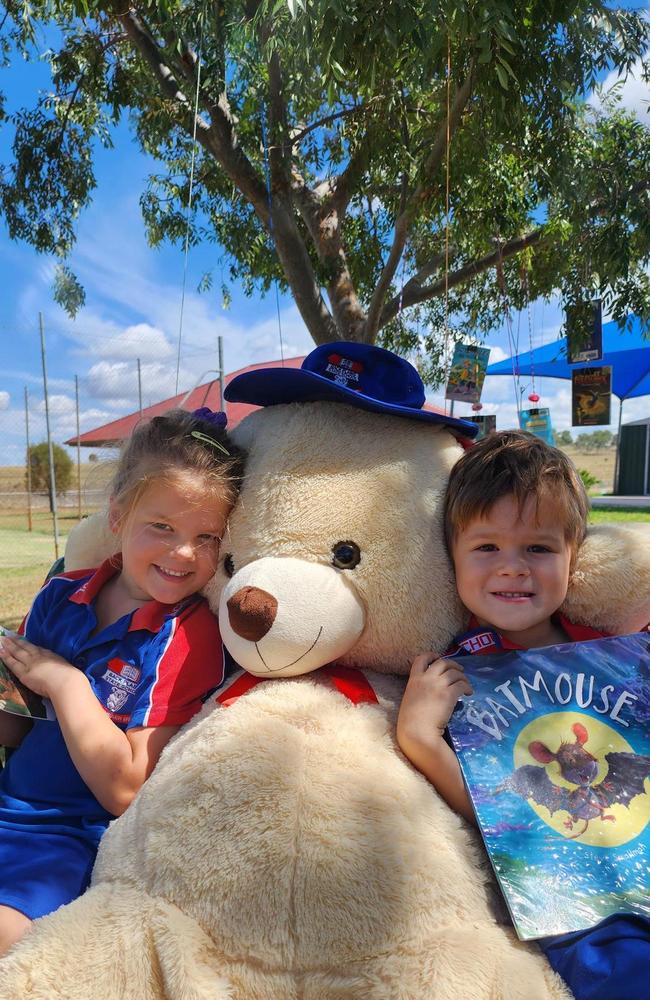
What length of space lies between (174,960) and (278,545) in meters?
0.69

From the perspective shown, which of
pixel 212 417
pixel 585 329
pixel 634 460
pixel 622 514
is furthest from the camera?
pixel 634 460

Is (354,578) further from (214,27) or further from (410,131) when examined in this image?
(410,131)

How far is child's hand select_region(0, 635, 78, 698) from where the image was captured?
4.80ft

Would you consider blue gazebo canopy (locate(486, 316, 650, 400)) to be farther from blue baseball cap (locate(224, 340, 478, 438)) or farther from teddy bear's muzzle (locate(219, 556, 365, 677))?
teddy bear's muzzle (locate(219, 556, 365, 677))

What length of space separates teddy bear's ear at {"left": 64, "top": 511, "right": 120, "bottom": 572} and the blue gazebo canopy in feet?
34.7

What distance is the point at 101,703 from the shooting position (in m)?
1.48

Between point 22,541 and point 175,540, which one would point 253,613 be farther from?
point 22,541

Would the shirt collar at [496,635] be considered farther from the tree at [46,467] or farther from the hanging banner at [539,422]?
the tree at [46,467]

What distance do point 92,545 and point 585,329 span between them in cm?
446

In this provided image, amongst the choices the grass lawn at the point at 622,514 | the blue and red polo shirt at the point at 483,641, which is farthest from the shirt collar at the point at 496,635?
the grass lawn at the point at 622,514

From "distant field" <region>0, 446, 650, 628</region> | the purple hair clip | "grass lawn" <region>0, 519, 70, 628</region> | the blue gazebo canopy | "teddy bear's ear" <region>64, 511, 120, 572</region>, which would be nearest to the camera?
the purple hair clip

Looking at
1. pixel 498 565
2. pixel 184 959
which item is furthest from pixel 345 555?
pixel 184 959

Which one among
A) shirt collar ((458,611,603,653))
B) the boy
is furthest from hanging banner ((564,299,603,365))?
shirt collar ((458,611,603,653))

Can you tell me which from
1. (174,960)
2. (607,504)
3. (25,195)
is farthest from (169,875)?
(607,504)
